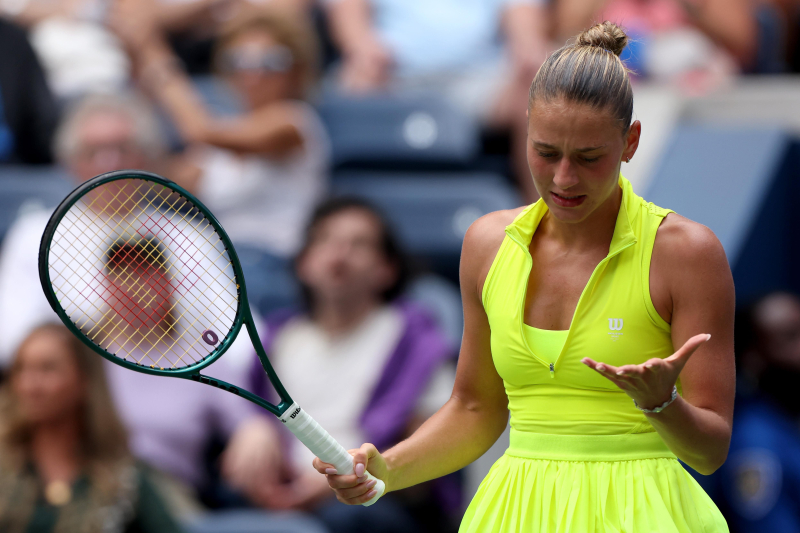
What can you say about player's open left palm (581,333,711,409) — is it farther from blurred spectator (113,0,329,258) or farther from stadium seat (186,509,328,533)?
blurred spectator (113,0,329,258)

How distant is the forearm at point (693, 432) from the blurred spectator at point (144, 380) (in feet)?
7.26

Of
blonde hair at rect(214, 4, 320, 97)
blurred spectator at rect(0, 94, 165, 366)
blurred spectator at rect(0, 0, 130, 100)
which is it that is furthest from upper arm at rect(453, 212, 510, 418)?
blurred spectator at rect(0, 0, 130, 100)

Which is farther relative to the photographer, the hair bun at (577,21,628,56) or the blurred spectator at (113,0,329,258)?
the blurred spectator at (113,0,329,258)

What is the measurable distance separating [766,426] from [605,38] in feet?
8.02

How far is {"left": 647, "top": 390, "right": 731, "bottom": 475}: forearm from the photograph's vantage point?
1.44 meters

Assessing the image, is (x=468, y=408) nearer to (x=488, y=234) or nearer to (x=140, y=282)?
(x=488, y=234)

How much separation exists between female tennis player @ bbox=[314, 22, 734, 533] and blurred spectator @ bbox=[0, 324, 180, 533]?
1.91m

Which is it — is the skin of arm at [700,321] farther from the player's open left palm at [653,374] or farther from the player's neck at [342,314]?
the player's neck at [342,314]

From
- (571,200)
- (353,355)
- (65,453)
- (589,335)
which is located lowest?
(65,453)

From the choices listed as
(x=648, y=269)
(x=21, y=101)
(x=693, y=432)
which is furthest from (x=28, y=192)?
(x=693, y=432)

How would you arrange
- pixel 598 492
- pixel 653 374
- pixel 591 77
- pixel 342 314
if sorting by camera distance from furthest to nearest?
pixel 342 314 < pixel 598 492 < pixel 591 77 < pixel 653 374

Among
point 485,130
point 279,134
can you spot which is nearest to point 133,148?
point 279,134

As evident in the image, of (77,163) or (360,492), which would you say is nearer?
(360,492)

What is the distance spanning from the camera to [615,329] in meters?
1.58
